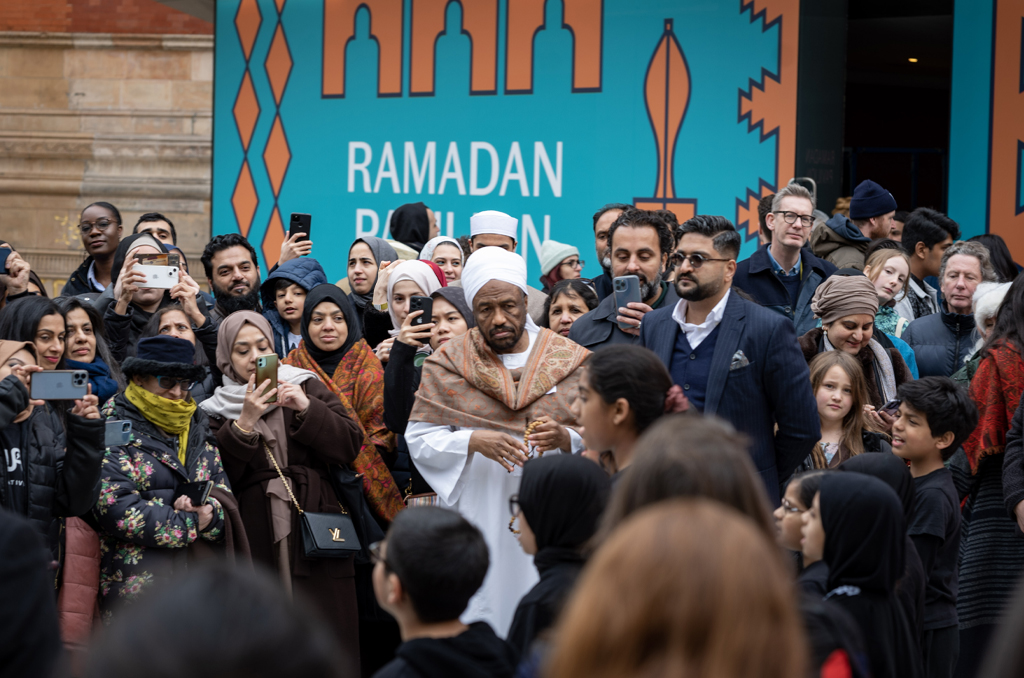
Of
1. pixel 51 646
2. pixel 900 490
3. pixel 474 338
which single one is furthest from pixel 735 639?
pixel 474 338

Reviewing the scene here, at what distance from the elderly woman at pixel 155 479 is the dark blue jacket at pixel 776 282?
2799mm

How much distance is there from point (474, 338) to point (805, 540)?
169cm

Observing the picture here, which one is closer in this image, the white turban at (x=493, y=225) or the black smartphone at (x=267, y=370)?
the black smartphone at (x=267, y=370)

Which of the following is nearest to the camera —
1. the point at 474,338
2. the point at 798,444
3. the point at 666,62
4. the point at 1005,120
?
the point at 798,444

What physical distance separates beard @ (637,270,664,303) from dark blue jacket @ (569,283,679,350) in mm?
168

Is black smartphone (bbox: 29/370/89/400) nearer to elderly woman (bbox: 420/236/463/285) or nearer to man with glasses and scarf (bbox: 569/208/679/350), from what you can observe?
man with glasses and scarf (bbox: 569/208/679/350)

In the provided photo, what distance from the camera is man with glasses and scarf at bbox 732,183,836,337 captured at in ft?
17.9

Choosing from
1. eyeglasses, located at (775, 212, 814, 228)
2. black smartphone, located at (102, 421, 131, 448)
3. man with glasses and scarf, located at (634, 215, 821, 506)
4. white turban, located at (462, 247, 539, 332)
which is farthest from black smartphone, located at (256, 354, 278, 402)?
eyeglasses, located at (775, 212, 814, 228)

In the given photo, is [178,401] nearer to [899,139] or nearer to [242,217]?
[242,217]

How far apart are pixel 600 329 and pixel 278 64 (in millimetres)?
5844

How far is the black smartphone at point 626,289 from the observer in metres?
4.29

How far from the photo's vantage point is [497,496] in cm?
393

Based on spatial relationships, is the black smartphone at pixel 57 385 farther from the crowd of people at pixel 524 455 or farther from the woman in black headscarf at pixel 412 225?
the woman in black headscarf at pixel 412 225

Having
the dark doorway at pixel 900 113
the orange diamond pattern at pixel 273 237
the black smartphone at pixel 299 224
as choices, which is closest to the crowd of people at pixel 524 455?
the black smartphone at pixel 299 224
